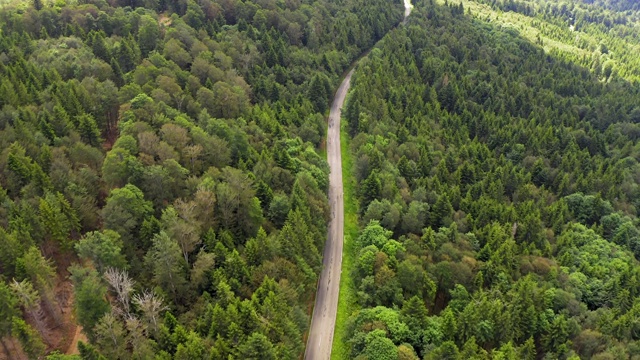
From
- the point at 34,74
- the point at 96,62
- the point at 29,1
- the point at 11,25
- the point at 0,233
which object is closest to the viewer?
the point at 0,233

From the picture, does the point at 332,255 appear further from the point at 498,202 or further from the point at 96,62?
the point at 96,62

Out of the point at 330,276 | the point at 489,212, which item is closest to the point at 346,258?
the point at 330,276

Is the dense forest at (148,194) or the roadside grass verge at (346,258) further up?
the dense forest at (148,194)

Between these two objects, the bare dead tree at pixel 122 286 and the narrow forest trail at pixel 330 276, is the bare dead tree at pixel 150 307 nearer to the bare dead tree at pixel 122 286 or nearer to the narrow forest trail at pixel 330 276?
the bare dead tree at pixel 122 286

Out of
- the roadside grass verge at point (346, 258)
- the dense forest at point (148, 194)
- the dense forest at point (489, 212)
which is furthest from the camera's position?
the roadside grass verge at point (346, 258)

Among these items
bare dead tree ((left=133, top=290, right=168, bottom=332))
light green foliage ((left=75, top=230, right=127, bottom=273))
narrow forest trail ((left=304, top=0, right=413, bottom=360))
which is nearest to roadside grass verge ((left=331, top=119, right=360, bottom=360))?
narrow forest trail ((left=304, top=0, right=413, bottom=360))

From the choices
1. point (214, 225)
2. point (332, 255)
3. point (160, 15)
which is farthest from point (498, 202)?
point (160, 15)

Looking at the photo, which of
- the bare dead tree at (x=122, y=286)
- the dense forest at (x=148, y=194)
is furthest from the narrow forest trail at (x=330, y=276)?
the bare dead tree at (x=122, y=286)
